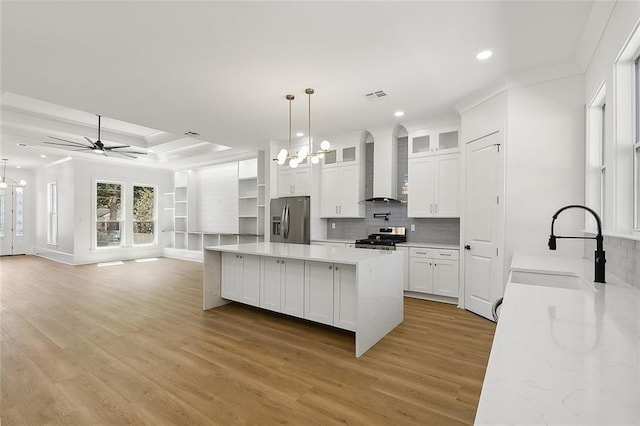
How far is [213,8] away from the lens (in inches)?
94.2

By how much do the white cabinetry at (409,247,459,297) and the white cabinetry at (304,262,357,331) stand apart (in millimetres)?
2139

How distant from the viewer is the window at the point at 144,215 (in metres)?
9.39

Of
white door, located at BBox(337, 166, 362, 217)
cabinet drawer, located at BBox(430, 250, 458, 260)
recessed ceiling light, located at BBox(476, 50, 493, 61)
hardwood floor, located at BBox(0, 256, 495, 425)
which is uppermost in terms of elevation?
recessed ceiling light, located at BBox(476, 50, 493, 61)

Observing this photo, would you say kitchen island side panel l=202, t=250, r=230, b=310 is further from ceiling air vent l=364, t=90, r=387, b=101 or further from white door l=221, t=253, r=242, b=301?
ceiling air vent l=364, t=90, r=387, b=101

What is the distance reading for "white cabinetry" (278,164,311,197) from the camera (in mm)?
6238

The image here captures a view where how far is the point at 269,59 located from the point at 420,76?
5.63 feet

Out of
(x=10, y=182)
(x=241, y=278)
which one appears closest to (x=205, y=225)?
(x=241, y=278)

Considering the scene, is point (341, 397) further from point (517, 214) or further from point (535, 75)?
point (535, 75)

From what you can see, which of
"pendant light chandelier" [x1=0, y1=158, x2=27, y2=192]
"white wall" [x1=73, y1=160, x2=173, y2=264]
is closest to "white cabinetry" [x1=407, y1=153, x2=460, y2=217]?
"white wall" [x1=73, y1=160, x2=173, y2=264]

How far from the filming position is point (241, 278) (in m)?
4.15

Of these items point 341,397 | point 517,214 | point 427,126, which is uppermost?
point 427,126

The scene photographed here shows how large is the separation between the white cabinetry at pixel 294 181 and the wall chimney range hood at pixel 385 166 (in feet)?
4.46

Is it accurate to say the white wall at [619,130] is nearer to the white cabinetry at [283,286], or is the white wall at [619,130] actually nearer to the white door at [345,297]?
the white door at [345,297]

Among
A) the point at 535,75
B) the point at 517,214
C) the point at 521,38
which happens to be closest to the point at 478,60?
the point at 521,38
